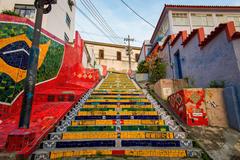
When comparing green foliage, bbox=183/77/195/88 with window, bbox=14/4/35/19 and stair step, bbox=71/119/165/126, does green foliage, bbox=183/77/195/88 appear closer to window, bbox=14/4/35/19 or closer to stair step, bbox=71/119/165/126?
stair step, bbox=71/119/165/126

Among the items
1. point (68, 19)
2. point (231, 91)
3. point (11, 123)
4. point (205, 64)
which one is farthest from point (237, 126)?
point (68, 19)

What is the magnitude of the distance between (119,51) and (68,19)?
49.2ft

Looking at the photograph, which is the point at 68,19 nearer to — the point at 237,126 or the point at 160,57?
the point at 160,57

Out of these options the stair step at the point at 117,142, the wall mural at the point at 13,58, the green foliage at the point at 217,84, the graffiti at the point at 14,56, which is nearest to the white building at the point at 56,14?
the wall mural at the point at 13,58

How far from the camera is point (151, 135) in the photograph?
3123 millimetres

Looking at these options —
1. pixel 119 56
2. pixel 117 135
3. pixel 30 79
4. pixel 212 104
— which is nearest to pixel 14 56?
pixel 30 79

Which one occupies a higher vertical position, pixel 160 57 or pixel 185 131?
pixel 160 57

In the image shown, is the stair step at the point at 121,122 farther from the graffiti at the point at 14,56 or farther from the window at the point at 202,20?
the window at the point at 202,20

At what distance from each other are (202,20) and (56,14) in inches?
540

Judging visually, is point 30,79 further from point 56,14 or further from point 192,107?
point 56,14

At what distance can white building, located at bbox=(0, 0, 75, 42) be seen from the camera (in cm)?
935

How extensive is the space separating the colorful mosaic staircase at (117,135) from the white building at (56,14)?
8315mm

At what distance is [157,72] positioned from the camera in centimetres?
992

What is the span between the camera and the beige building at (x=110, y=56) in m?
25.3
